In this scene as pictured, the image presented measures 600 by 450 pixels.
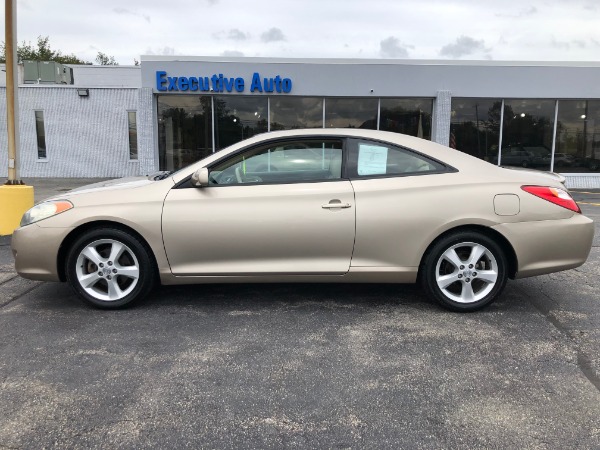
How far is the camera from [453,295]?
4.20 m

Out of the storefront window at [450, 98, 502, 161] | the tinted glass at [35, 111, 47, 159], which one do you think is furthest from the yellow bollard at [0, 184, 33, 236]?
the tinted glass at [35, 111, 47, 159]

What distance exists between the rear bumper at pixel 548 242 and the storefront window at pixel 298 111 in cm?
1145

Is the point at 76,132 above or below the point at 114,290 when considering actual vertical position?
above

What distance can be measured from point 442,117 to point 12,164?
11788 millimetres

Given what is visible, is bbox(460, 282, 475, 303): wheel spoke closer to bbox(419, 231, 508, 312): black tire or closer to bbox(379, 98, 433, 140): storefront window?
bbox(419, 231, 508, 312): black tire

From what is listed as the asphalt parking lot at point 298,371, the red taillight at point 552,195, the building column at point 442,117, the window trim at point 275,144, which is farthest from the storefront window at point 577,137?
the window trim at point 275,144

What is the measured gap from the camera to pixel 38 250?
4.14 m

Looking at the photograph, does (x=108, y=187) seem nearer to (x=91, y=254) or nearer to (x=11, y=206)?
(x=91, y=254)

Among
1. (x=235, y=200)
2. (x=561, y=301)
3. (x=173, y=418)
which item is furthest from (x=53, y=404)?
(x=561, y=301)

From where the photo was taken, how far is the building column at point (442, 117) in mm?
15047

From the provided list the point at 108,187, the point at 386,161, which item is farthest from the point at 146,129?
the point at 386,161

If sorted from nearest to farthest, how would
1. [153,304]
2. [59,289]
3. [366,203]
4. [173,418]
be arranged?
1. [173,418]
2. [366,203]
3. [153,304]
4. [59,289]

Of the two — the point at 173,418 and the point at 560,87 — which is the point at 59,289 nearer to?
the point at 173,418

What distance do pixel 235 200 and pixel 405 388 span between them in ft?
6.56
